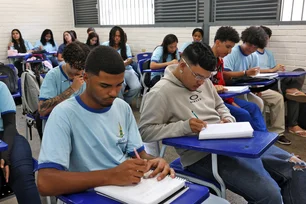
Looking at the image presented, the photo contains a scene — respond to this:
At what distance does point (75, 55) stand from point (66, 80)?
0.91 ft

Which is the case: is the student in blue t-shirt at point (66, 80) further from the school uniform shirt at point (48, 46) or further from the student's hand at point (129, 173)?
the school uniform shirt at point (48, 46)

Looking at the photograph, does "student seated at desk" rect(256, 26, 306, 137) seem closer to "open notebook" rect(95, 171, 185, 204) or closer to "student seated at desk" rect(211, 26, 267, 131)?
"student seated at desk" rect(211, 26, 267, 131)

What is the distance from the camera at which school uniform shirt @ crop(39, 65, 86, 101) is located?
2.18 meters

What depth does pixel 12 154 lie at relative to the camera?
171 centimetres

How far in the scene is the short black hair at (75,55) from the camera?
6.76ft

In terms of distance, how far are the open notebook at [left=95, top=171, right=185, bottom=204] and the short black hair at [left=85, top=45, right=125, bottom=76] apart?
0.42 meters

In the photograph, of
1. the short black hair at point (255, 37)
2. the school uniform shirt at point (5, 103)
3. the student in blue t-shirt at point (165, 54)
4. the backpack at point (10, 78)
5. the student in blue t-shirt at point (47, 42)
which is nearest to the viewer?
the school uniform shirt at point (5, 103)

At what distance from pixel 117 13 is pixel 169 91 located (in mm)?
5404

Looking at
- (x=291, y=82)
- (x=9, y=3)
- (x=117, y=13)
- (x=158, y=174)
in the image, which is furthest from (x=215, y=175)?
(x=9, y=3)

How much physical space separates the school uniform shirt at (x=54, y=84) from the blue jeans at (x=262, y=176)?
1.16 m

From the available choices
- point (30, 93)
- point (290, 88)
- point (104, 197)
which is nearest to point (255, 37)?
point (290, 88)

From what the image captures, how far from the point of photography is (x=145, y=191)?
3.27 feet

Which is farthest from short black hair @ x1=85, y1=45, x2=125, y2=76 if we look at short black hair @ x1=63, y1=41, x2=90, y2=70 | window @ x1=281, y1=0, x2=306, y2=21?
window @ x1=281, y1=0, x2=306, y2=21

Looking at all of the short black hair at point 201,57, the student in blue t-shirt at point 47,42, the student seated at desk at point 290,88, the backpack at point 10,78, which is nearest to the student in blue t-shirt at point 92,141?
the short black hair at point 201,57
